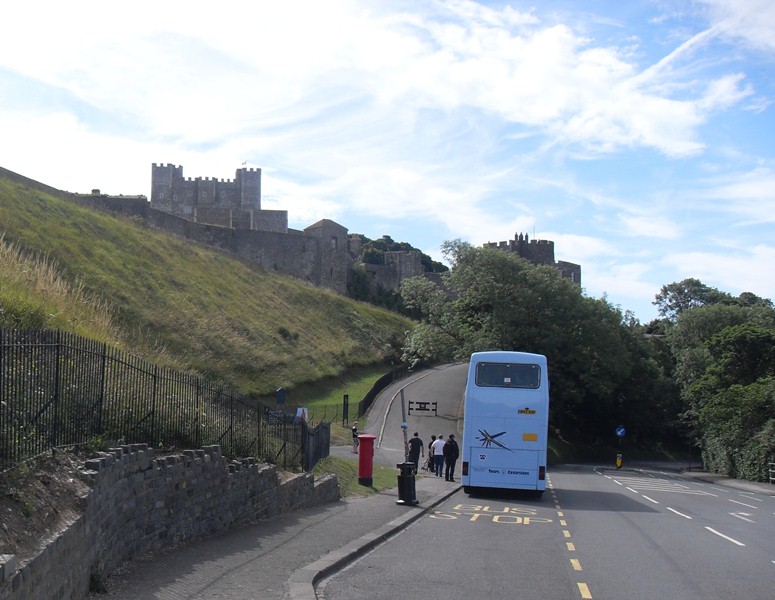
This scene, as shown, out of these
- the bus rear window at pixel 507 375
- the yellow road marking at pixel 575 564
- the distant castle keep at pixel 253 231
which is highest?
the distant castle keep at pixel 253 231

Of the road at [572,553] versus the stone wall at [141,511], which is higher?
the stone wall at [141,511]

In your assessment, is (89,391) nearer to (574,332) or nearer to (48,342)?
(48,342)

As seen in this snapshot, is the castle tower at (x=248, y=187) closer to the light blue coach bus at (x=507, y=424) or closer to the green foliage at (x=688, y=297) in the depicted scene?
the green foliage at (x=688, y=297)

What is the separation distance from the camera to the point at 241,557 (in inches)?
416

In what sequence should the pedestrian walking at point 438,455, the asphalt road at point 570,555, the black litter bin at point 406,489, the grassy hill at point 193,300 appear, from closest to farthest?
the asphalt road at point 570,555 → the black litter bin at point 406,489 → the pedestrian walking at point 438,455 → the grassy hill at point 193,300

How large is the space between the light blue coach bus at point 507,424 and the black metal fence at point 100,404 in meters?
7.43

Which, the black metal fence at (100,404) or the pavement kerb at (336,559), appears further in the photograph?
the pavement kerb at (336,559)

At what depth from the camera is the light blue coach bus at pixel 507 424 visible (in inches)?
866

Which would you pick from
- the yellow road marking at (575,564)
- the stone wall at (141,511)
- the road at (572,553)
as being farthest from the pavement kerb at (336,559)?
the yellow road marking at (575,564)

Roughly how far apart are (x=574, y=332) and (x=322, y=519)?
36.6m

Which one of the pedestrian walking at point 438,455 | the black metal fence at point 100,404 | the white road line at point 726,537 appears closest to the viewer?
the black metal fence at point 100,404

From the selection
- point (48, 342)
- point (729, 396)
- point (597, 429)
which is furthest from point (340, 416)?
point (48, 342)

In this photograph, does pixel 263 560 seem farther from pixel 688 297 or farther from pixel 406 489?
pixel 688 297

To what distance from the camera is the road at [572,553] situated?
32.4 feet
